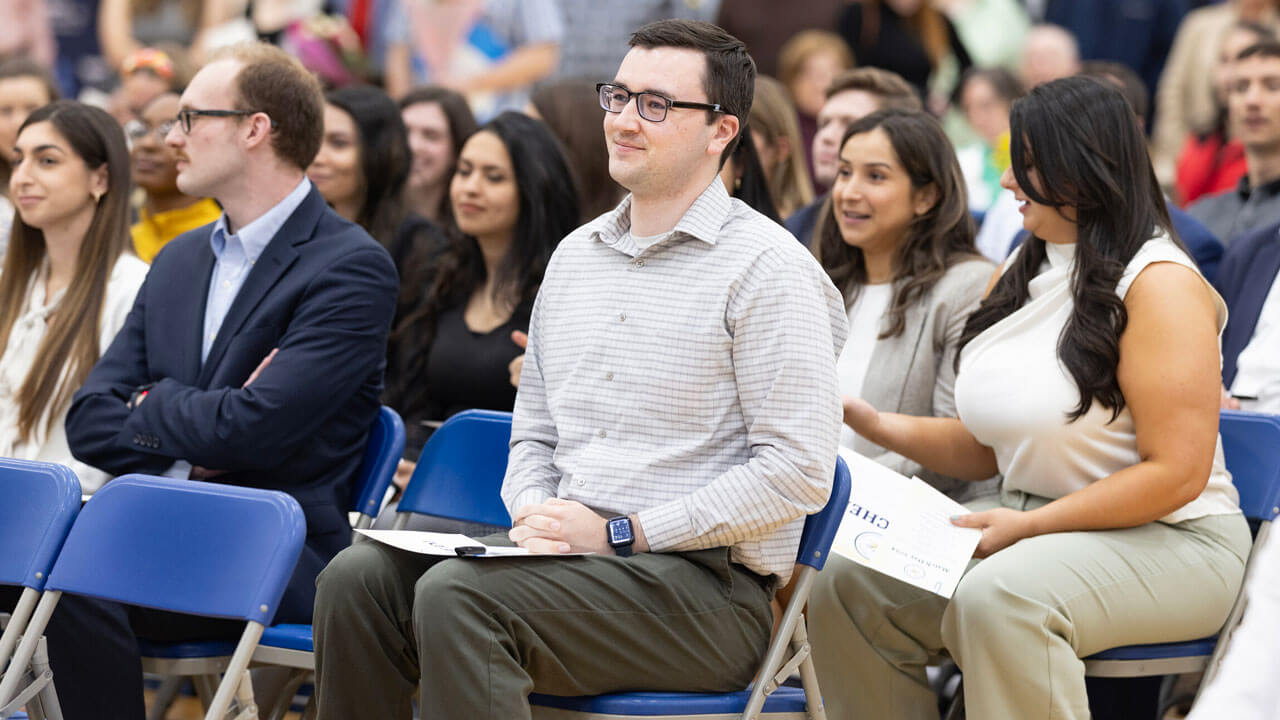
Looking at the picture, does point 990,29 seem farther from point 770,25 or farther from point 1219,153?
point 1219,153

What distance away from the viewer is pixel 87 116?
3.69 m

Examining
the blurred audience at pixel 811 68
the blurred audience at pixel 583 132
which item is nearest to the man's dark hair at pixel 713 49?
the blurred audience at pixel 583 132

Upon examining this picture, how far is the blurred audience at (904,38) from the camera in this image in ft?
21.3

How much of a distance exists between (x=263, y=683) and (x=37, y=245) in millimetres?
1402

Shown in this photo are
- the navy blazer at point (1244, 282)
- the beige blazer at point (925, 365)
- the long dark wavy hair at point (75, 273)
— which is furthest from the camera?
the navy blazer at point (1244, 282)

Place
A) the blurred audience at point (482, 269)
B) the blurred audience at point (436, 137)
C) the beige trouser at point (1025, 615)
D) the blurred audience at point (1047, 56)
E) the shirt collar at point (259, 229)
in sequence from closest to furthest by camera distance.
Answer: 1. the beige trouser at point (1025, 615)
2. the shirt collar at point (259, 229)
3. the blurred audience at point (482, 269)
4. the blurred audience at point (436, 137)
5. the blurred audience at point (1047, 56)

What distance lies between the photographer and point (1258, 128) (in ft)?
14.9

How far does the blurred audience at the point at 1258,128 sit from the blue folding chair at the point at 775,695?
2.71 metres

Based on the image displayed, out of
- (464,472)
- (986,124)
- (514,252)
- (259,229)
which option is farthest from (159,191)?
(986,124)

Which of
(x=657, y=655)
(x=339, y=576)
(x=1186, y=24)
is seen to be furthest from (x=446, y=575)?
(x=1186, y=24)

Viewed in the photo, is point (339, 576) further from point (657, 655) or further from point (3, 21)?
point (3, 21)

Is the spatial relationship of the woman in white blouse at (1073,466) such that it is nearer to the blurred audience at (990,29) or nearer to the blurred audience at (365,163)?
the blurred audience at (365,163)

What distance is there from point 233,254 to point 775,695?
62.1 inches

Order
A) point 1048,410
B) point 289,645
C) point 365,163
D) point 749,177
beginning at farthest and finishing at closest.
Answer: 1. point 365,163
2. point 749,177
3. point 1048,410
4. point 289,645
